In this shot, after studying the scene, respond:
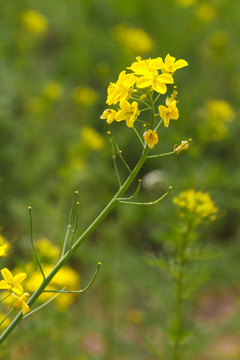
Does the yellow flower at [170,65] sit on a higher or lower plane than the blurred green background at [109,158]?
lower

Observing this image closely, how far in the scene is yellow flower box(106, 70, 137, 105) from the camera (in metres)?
0.98

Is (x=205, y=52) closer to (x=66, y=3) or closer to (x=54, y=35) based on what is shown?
(x=66, y=3)

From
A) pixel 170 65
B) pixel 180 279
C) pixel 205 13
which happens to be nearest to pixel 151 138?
pixel 170 65

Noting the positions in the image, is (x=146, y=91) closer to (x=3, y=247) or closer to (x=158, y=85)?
(x=158, y=85)

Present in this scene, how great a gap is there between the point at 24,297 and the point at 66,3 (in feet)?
13.6

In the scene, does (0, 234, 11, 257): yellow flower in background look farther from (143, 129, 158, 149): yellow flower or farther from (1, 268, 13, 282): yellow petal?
(143, 129, 158, 149): yellow flower

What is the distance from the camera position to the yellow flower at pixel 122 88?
984mm

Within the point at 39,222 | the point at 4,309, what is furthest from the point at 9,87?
the point at 4,309

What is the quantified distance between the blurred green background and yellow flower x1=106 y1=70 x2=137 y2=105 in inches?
39.2

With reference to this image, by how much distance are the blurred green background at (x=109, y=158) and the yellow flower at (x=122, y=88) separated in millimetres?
995

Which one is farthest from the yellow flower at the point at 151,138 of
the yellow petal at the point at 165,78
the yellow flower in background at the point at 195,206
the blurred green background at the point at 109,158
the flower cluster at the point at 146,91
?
the blurred green background at the point at 109,158

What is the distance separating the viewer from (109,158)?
4035 mm

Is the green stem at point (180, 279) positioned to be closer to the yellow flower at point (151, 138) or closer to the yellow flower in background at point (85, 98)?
the yellow flower at point (151, 138)

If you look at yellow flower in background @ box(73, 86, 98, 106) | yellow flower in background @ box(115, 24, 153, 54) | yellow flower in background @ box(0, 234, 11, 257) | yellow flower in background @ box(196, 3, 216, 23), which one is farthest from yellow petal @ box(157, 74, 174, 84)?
yellow flower in background @ box(196, 3, 216, 23)
